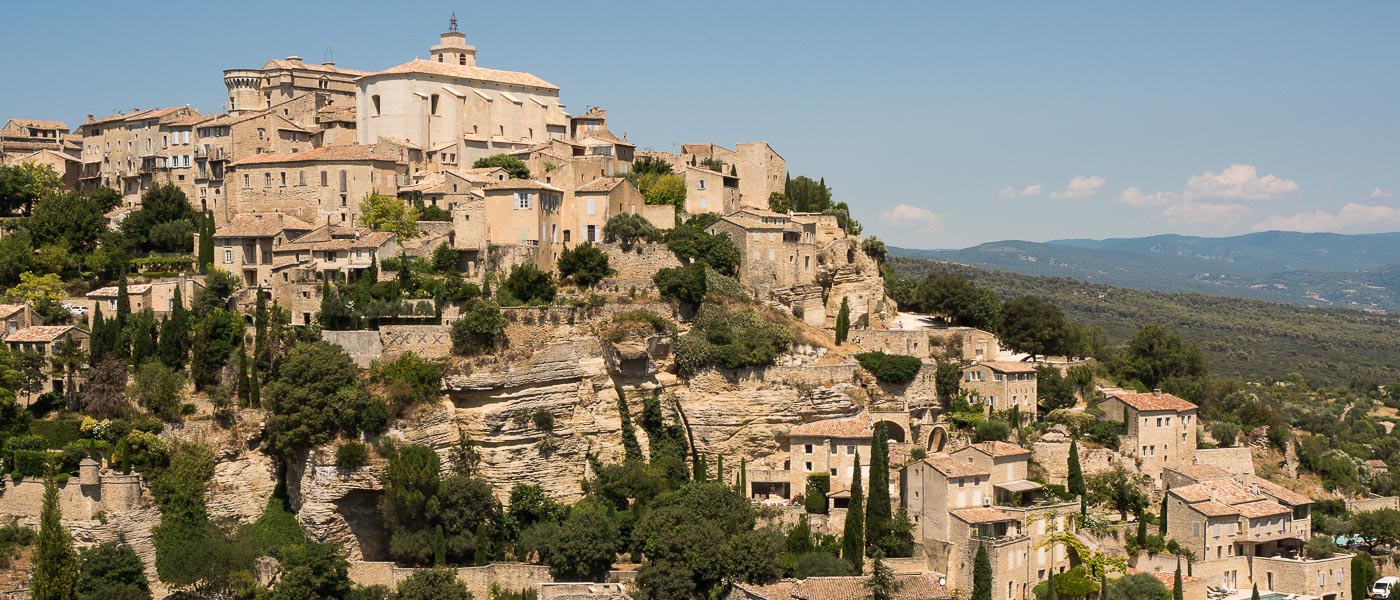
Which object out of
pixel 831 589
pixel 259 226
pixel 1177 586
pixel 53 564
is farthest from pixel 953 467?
pixel 259 226

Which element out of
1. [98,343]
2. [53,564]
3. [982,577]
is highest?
[98,343]

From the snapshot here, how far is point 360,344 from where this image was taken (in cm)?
4931

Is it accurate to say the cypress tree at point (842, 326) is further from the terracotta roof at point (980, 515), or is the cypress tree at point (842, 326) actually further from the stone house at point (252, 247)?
the stone house at point (252, 247)

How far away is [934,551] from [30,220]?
126 ft

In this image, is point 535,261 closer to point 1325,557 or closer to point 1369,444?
point 1325,557

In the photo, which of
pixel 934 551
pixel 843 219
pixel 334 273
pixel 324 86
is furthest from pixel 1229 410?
pixel 324 86


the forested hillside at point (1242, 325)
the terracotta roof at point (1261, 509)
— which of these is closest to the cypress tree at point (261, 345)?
the terracotta roof at point (1261, 509)

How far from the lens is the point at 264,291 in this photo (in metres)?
55.2

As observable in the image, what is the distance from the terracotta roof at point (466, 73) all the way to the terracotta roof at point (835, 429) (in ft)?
84.9

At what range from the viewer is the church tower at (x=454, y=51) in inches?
2756

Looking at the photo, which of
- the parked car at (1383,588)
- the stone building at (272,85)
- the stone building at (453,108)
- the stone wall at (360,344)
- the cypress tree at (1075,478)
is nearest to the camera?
the stone wall at (360,344)

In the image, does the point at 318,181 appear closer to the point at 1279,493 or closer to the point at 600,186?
the point at 600,186

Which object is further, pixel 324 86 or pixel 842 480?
pixel 324 86

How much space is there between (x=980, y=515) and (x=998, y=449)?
13.5 ft
